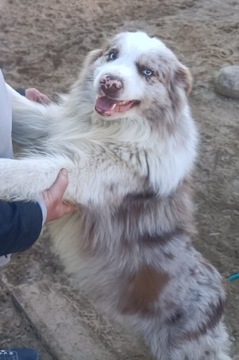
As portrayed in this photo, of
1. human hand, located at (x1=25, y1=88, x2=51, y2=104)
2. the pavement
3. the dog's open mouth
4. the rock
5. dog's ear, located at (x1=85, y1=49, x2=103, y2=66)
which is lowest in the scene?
the pavement

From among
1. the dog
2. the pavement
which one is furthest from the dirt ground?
the dog

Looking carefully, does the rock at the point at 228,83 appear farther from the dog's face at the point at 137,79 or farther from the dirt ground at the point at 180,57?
the dog's face at the point at 137,79

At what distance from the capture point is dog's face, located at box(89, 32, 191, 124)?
10.2 ft

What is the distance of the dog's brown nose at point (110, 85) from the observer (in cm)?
304

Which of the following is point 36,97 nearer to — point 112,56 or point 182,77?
point 112,56

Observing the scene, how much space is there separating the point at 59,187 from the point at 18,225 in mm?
281

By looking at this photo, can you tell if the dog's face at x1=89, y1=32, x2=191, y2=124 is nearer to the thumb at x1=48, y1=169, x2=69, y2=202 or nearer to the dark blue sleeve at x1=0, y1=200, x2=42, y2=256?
the thumb at x1=48, y1=169, x2=69, y2=202

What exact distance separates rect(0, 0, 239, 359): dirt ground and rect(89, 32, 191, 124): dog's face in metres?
1.36

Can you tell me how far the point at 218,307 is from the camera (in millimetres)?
3424

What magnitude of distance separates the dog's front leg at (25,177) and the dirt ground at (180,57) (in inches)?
43.9

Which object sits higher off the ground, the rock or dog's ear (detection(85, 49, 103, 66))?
dog's ear (detection(85, 49, 103, 66))

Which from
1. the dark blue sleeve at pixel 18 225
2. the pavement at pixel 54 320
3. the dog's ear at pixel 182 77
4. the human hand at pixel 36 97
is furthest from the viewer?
the human hand at pixel 36 97

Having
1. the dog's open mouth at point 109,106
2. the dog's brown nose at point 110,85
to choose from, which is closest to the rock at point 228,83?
the dog's open mouth at point 109,106

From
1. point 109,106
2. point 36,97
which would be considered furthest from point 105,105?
point 36,97
